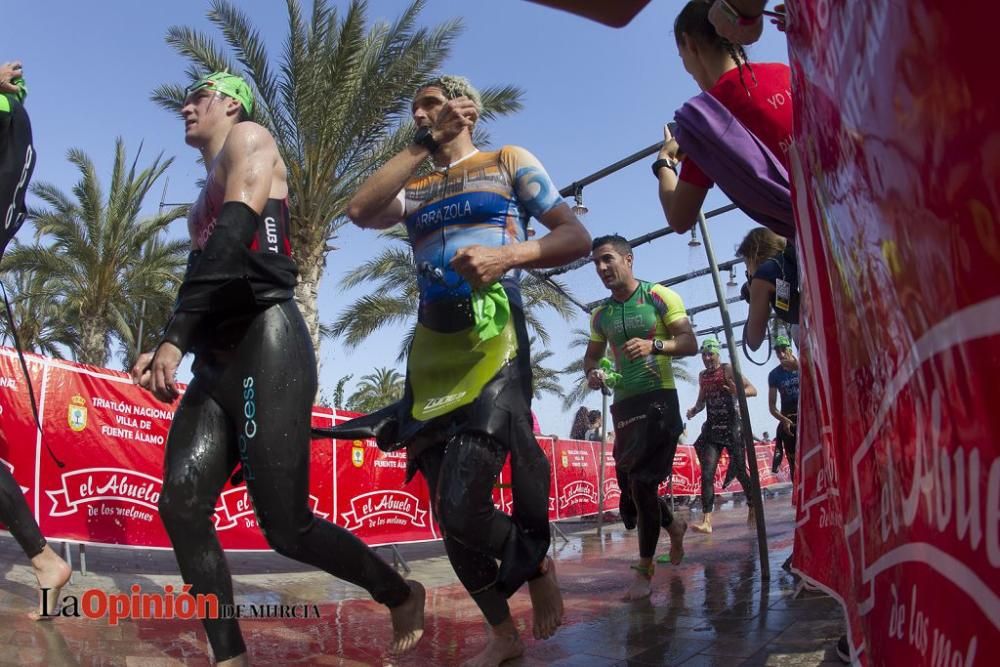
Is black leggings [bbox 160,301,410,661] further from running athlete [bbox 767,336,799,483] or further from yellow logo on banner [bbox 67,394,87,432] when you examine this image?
running athlete [bbox 767,336,799,483]

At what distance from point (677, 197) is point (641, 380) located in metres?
2.35

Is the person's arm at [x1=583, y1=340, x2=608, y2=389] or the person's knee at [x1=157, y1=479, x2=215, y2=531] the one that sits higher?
the person's arm at [x1=583, y1=340, x2=608, y2=389]

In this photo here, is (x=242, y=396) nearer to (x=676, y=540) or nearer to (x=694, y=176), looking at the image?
(x=694, y=176)

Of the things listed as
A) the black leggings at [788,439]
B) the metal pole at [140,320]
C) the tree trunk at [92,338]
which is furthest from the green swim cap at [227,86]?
the metal pole at [140,320]

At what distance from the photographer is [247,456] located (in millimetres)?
2381

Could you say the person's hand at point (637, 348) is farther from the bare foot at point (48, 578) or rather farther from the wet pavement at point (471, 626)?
the bare foot at point (48, 578)

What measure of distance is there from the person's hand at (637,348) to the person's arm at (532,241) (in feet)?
5.88

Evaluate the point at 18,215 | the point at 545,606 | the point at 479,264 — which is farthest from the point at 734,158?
the point at 18,215

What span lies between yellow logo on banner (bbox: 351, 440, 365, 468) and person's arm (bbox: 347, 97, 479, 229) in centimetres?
448

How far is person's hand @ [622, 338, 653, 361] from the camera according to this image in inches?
180

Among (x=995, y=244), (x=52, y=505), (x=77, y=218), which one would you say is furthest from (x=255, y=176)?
(x=77, y=218)

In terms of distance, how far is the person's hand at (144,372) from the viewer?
92.4 inches

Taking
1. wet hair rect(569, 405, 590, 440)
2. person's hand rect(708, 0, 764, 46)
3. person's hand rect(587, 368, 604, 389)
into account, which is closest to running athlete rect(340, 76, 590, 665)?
person's hand rect(708, 0, 764, 46)

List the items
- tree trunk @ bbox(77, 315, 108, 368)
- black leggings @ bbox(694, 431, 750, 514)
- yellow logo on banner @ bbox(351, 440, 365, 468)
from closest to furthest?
yellow logo on banner @ bbox(351, 440, 365, 468)
black leggings @ bbox(694, 431, 750, 514)
tree trunk @ bbox(77, 315, 108, 368)
